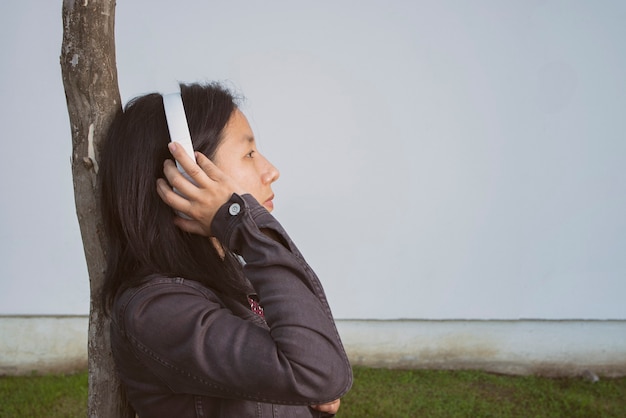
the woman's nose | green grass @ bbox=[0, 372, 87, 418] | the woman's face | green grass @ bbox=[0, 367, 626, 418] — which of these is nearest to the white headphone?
the woman's face

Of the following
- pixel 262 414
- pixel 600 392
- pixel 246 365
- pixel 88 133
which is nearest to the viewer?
pixel 246 365

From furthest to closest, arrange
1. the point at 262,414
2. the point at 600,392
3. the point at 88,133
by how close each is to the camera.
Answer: the point at 600,392
the point at 88,133
the point at 262,414

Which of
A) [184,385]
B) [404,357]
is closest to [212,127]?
[184,385]

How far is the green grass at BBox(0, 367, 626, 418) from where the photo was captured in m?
3.13

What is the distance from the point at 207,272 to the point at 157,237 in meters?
0.14

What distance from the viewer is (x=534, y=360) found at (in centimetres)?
359

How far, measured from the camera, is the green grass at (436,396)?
3135mm

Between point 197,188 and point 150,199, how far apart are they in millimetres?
137

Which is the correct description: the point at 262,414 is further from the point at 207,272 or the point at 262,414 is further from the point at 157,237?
the point at 157,237

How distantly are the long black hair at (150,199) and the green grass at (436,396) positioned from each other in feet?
6.71

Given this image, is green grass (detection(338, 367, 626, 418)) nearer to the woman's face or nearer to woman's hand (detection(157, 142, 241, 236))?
the woman's face

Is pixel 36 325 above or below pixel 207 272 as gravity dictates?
below

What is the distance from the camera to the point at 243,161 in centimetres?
136

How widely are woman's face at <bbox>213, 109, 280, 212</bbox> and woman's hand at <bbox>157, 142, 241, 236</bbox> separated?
0.08m
